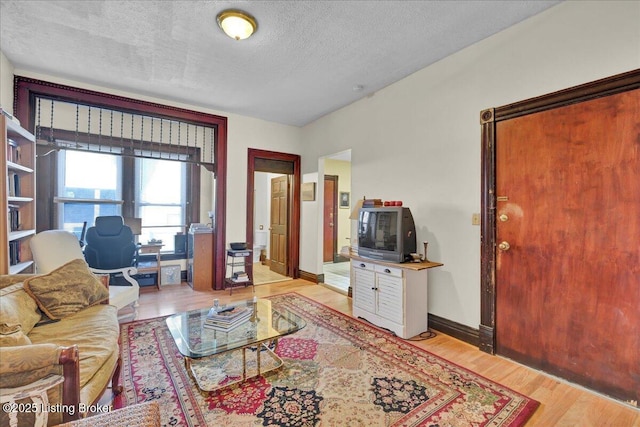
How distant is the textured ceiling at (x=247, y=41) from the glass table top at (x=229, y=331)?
2.44m

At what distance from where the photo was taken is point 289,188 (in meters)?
5.46

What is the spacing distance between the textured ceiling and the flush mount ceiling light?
5cm

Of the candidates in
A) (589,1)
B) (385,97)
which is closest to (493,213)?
(589,1)

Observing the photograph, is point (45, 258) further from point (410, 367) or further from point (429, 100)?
point (429, 100)

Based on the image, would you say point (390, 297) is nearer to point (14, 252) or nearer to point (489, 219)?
point (489, 219)

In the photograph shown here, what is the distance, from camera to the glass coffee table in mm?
1927

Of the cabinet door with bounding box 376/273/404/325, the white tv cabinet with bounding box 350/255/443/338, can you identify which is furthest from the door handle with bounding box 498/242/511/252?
the cabinet door with bounding box 376/273/404/325

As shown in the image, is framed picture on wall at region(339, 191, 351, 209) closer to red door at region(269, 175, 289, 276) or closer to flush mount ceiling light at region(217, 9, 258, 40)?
red door at region(269, 175, 289, 276)

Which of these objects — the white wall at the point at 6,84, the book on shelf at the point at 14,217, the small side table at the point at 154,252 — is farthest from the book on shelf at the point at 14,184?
the small side table at the point at 154,252

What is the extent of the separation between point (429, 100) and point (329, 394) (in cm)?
294

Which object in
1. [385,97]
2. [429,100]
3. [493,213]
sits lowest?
[493,213]

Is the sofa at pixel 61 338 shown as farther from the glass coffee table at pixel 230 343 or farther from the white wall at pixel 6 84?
the white wall at pixel 6 84

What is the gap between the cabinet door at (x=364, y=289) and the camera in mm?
3133

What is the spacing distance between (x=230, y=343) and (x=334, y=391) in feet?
2.55
